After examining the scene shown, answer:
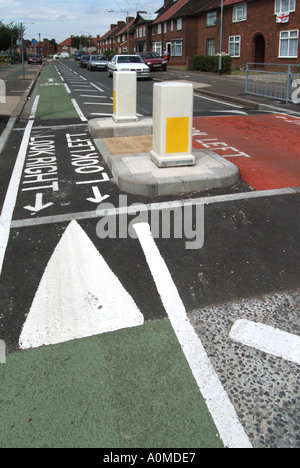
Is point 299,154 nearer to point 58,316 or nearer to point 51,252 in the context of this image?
point 51,252

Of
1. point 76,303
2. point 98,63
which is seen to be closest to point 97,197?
point 76,303

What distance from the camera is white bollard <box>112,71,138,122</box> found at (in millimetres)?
9234

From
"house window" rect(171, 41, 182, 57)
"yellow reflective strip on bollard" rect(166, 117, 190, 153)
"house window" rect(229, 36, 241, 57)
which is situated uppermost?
"house window" rect(171, 41, 182, 57)

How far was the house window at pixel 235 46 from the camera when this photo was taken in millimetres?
34406

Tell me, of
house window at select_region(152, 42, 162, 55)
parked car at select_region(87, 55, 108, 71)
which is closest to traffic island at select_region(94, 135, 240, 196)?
parked car at select_region(87, 55, 108, 71)

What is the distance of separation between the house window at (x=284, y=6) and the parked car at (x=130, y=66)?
35.4 ft

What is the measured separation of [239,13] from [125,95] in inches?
1171

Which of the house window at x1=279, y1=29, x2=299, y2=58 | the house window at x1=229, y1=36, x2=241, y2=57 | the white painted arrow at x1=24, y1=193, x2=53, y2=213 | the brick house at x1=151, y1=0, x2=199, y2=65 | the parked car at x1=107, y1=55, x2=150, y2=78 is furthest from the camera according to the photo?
the brick house at x1=151, y1=0, x2=199, y2=65

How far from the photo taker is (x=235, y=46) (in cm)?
3506

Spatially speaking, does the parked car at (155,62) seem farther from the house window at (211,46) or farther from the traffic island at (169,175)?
the traffic island at (169,175)

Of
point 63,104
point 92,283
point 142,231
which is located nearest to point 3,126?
point 63,104

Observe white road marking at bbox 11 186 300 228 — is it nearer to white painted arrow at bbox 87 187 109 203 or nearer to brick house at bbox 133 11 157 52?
white painted arrow at bbox 87 187 109 203

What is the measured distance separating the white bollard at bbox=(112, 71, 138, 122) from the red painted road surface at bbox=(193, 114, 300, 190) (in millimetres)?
1680

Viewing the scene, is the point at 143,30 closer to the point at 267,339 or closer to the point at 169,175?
the point at 169,175
